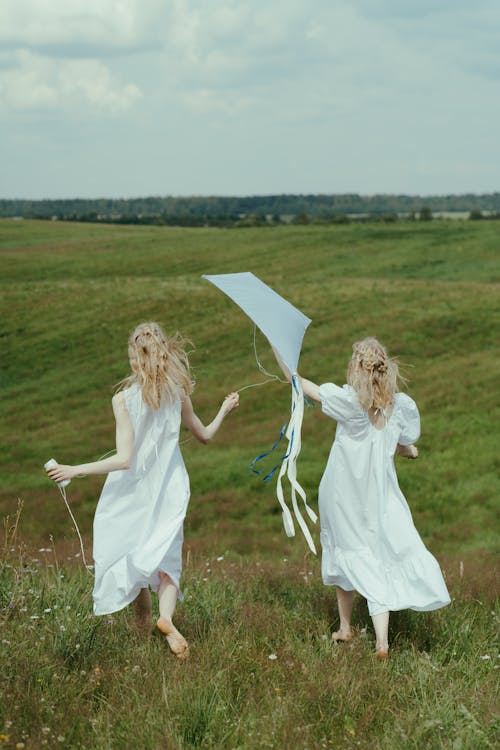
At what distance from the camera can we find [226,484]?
655 inches

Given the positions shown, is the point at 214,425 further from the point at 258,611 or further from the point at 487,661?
the point at 487,661

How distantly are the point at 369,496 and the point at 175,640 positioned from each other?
1685 millimetres

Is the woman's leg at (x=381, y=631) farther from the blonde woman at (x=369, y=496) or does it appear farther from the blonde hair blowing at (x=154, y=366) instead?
the blonde hair blowing at (x=154, y=366)

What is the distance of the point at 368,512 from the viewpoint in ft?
19.2

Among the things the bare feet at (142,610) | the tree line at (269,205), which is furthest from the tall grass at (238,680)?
the tree line at (269,205)

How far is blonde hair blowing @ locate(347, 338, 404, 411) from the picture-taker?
575 centimetres

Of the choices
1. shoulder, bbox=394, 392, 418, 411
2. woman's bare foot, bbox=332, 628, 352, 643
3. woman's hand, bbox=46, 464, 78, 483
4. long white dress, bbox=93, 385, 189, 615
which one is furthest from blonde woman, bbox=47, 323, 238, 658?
shoulder, bbox=394, 392, 418, 411

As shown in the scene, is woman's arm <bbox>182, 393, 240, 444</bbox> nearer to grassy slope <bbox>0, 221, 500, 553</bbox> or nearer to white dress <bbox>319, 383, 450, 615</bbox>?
white dress <bbox>319, 383, 450, 615</bbox>

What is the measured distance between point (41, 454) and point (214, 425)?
1545 centimetres

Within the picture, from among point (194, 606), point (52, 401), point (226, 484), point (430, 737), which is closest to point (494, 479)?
point (226, 484)

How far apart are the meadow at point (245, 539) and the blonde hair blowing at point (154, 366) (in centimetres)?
116

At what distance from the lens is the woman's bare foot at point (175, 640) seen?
4.97m

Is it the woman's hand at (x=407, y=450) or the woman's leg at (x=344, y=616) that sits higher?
the woman's hand at (x=407, y=450)

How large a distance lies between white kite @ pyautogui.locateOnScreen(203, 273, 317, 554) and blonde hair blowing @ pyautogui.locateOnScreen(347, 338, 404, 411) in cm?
39
